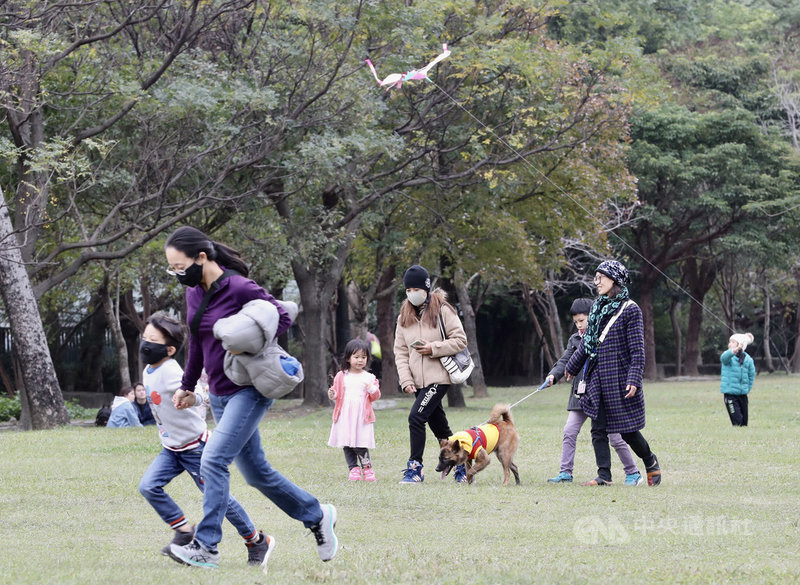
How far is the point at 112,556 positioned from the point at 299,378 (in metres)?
1.60

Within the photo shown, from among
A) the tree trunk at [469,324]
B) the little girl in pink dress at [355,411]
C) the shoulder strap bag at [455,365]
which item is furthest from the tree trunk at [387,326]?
the shoulder strap bag at [455,365]

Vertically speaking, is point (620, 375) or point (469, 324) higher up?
point (620, 375)

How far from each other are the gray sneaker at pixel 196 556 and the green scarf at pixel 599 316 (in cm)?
482

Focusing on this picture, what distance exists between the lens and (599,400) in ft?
31.3

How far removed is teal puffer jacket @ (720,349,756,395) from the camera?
55.4 feet

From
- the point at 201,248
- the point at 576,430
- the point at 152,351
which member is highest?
the point at 201,248

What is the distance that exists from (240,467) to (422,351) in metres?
4.12

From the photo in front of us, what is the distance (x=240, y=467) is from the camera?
5.84 meters

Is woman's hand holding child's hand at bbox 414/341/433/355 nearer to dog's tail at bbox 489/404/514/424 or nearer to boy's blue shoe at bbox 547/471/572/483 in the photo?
dog's tail at bbox 489/404/514/424

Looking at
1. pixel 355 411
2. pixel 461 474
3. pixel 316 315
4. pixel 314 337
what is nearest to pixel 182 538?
pixel 461 474

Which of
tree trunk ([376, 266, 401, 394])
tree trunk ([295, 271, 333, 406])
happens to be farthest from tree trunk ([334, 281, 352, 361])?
tree trunk ([295, 271, 333, 406])

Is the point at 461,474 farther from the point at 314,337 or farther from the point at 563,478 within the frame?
the point at 314,337

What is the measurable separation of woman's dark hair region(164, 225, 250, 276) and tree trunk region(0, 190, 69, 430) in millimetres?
14099

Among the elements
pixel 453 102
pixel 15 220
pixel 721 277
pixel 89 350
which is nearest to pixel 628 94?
pixel 453 102
